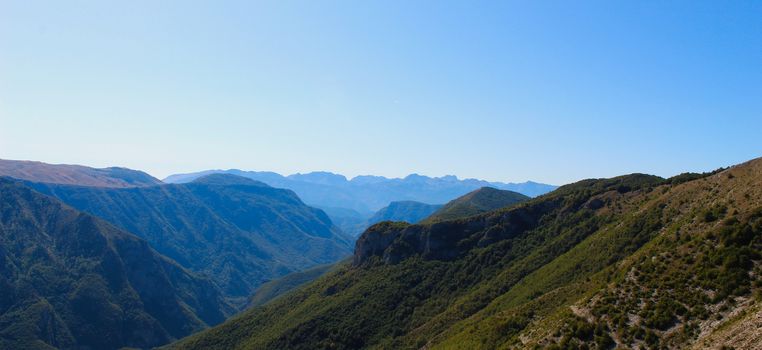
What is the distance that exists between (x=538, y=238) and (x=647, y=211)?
116 ft

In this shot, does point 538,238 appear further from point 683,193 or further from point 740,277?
point 740,277

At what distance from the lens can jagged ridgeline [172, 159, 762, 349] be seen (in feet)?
147

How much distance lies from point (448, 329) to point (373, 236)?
233 feet

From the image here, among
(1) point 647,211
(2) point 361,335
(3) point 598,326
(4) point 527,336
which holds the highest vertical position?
(1) point 647,211

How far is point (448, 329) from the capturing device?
9556 centimetres

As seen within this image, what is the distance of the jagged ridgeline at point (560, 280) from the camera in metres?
44.7

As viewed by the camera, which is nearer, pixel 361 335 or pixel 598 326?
pixel 598 326

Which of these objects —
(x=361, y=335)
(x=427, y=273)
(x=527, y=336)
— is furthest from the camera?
(x=427, y=273)

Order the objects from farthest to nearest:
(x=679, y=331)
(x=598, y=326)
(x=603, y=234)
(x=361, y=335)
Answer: (x=361, y=335), (x=603, y=234), (x=598, y=326), (x=679, y=331)

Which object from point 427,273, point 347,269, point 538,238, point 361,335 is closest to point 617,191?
point 538,238

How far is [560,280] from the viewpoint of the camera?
8475cm

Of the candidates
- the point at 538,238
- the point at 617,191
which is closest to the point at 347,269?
the point at 538,238

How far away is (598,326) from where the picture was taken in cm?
4700

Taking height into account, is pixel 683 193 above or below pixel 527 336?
above
